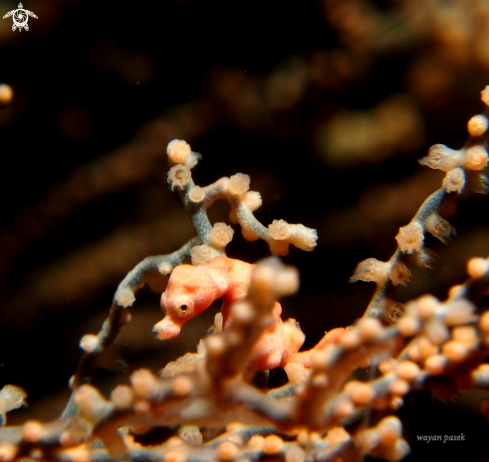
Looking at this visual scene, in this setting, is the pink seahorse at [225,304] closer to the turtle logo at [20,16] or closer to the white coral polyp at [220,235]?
the white coral polyp at [220,235]

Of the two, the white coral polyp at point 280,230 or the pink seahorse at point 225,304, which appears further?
the white coral polyp at point 280,230

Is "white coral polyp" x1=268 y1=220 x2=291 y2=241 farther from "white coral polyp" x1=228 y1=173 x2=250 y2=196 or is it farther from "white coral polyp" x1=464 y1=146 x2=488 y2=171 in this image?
"white coral polyp" x1=464 y1=146 x2=488 y2=171

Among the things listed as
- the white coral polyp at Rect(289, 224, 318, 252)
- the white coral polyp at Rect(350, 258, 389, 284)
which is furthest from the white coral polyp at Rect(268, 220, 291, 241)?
the white coral polyp at Rect(350, 258, 389, 284)

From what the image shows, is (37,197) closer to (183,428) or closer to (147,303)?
(147,303)

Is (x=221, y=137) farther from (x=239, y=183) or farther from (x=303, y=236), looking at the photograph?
(x=303, y=236)

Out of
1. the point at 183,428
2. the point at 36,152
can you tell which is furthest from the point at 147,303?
the point at 36,152

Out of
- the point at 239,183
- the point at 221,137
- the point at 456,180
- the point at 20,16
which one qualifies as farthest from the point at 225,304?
the point at 20,16

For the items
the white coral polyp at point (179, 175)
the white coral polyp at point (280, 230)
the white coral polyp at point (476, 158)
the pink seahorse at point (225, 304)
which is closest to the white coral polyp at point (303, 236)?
the white coral polyp at point (280, 230)
